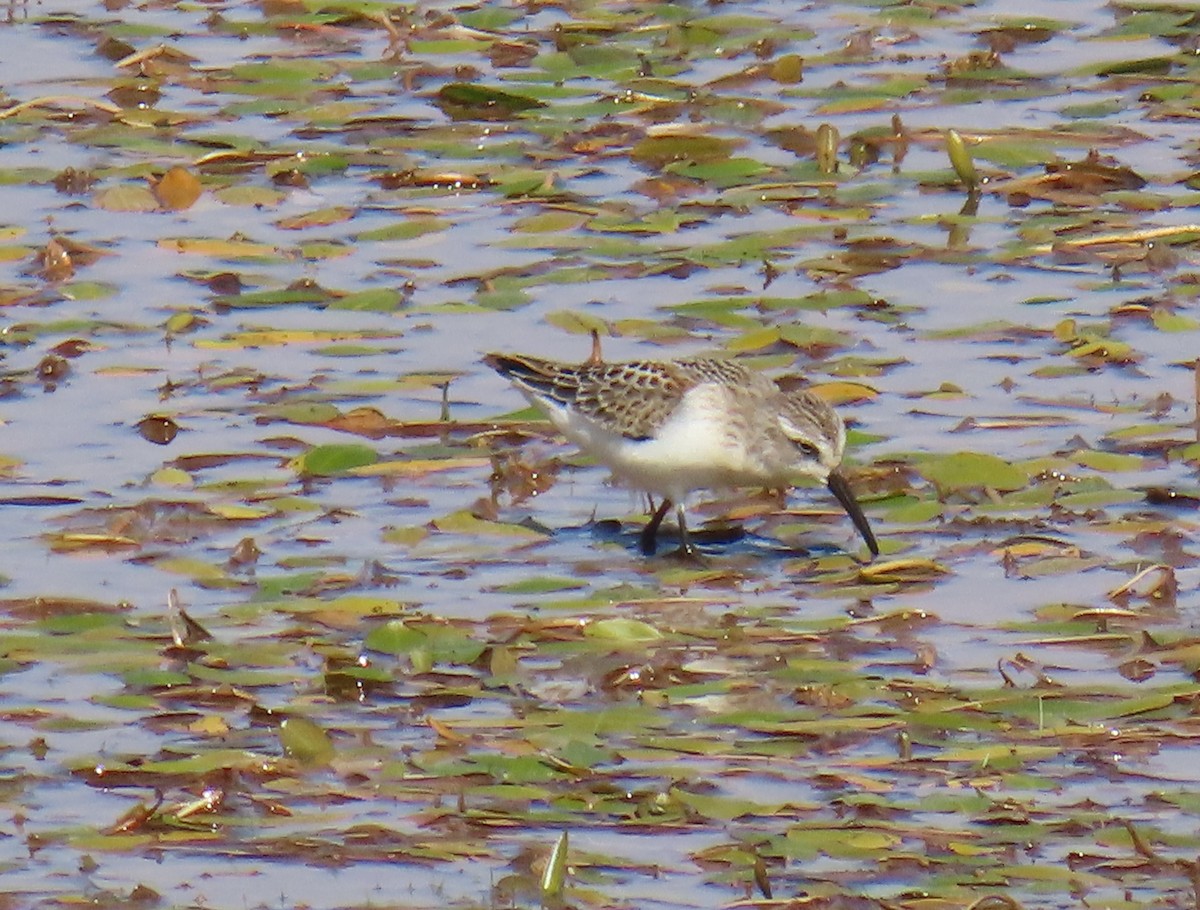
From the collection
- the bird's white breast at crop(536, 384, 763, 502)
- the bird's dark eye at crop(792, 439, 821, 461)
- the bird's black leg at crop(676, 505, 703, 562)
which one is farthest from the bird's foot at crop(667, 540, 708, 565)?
the bird's dark eye at crop(792, 439, 821, 461)

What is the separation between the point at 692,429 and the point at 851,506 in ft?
2.22

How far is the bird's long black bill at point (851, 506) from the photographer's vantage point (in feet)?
31.2

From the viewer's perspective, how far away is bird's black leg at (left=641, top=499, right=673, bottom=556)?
396 inches

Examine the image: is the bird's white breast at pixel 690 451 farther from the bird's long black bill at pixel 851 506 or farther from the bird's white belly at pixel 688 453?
the bird's long black bill at pixel 851 506

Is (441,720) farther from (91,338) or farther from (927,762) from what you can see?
(91,338)

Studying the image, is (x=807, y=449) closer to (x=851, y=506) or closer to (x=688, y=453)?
(x=851, y=506)

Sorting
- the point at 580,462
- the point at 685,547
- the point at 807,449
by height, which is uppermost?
the point at 807,449

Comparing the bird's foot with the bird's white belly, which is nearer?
the bird's foot

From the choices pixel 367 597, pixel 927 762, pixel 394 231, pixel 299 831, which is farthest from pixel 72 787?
pixel 394 231

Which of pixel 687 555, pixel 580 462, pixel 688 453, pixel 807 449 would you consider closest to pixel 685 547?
pixel 687 555

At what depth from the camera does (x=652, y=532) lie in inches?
398

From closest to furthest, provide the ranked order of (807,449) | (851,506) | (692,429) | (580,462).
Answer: (851,506)
(807,449)
(692,429)
(580,462)

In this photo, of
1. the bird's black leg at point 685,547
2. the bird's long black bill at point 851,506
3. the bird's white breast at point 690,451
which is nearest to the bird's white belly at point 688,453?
the bird's white breast at point 690,451

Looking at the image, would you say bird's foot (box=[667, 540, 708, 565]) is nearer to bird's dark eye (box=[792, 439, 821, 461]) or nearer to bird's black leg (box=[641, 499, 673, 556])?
bird's black leg (box=[641, 499, 673, 556])
